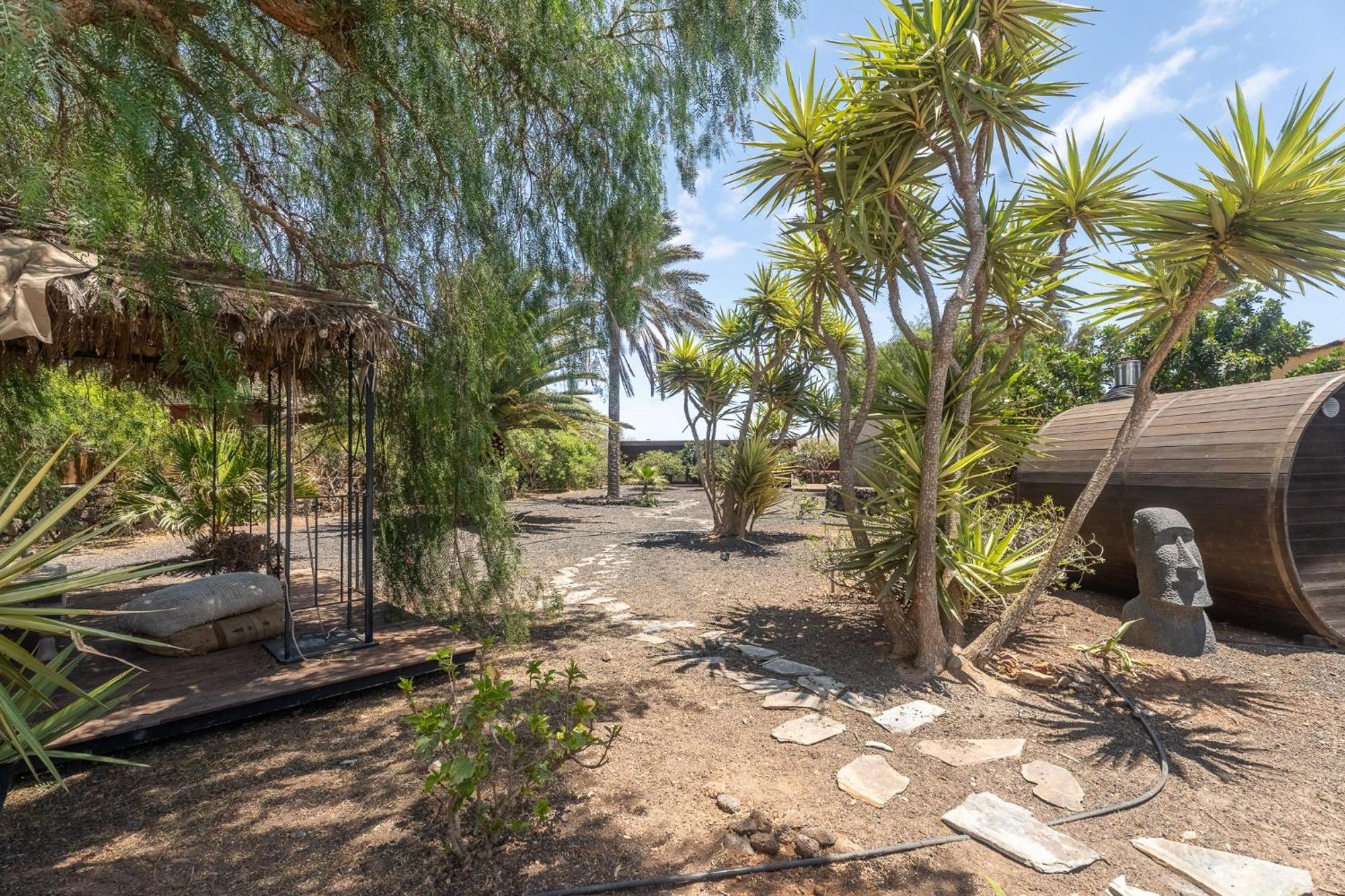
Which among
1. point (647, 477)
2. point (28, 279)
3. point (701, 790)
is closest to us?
point (28, 279)

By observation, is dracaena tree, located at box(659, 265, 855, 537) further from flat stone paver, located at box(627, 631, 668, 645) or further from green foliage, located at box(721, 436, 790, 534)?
flat stone paver, located at box(627, 631, 668, 645)

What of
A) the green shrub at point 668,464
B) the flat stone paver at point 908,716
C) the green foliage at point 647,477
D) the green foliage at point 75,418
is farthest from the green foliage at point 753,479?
the green shrub at point 668,464

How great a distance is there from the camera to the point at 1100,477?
12.7 feet

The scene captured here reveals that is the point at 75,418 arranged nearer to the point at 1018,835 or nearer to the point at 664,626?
the point at 664,626

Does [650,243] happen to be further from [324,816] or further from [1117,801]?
[1117,801]

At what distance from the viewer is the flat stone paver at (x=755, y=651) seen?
4.47 metres

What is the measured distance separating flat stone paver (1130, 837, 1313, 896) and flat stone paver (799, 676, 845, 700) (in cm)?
158

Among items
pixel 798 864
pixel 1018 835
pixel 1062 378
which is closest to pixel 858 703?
pixel 1018 835

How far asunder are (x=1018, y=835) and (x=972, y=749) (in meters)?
0.71

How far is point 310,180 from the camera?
3.64 meters

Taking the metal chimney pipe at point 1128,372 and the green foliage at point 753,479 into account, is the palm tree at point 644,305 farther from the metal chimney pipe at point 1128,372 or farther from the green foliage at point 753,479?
the metal chimney pipe at point 1128,372

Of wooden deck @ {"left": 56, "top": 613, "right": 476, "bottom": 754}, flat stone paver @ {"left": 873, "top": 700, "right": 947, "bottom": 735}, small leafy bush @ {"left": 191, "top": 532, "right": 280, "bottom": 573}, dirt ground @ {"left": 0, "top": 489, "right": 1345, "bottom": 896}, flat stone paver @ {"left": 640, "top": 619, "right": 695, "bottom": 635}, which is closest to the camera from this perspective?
dirt ground @ {"left": 0, "top": 489, "right": 1345, "bottom": 896}

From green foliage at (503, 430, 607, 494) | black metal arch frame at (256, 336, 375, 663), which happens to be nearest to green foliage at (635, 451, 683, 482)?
green foliage at (503, 430, 607, 494)

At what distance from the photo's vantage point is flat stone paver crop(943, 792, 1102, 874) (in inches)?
90.4
